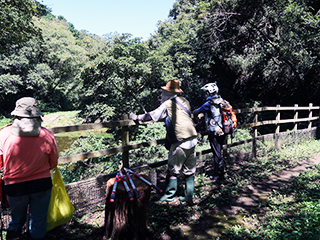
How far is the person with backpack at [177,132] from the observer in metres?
3.53

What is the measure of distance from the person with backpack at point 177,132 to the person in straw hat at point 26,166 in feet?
4.42

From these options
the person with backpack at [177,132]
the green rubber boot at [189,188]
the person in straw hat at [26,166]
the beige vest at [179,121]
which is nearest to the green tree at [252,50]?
the person with backpack at [177,132]

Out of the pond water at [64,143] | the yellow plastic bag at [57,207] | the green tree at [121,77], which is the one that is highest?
the green tree at [121,77]

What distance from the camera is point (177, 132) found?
355 cm

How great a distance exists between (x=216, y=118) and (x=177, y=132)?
1.31m

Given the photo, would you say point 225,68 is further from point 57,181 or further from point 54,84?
point 54,84

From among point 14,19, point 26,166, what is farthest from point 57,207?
point 14,19

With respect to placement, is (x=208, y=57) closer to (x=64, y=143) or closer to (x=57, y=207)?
(x=64, y=143)

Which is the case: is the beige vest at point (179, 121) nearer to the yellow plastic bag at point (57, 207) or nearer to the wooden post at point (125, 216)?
the wooden post at point (125, 216)

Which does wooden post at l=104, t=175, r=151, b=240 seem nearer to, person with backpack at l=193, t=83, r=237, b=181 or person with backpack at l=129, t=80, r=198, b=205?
person with backpack at l=129, t=80, r=198, b=205

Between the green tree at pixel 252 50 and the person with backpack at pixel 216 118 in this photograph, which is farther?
the green tree at pixel 252 50

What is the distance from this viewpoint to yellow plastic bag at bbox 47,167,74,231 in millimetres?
2695

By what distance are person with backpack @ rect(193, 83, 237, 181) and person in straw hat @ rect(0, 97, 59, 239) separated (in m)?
2.81

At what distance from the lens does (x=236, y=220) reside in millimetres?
3346
